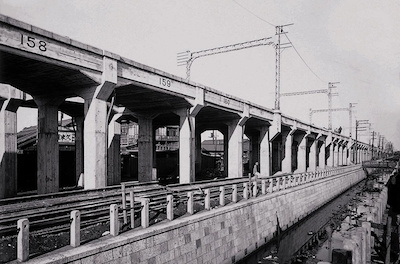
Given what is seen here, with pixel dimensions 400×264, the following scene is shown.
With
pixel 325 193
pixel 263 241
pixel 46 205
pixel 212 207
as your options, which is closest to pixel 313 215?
pixel 325 193

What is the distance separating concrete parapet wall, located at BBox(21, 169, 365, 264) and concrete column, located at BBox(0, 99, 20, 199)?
11.9 metres

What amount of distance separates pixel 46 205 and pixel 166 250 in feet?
14.5

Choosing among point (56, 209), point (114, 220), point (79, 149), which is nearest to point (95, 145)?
point (56, 209)

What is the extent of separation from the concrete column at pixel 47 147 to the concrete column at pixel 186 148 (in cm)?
805

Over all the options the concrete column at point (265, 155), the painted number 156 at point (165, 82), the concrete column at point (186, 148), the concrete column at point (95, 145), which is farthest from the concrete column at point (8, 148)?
the concrete column at point (265, 155)

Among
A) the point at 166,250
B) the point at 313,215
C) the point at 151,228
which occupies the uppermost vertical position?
the point at 151,228

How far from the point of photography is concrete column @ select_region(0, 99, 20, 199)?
17156 mm

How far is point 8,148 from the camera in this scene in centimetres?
1722

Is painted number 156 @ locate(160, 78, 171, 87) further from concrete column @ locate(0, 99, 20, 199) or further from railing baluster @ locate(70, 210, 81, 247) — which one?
railing baluster @ locate(70, 210, 81, 247)

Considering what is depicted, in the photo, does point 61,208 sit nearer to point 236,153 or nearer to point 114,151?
point 114,151

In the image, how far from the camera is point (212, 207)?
1420 cm

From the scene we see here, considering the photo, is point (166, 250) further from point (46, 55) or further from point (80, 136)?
point (80, 136)

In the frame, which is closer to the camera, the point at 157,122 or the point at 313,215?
the point at 313,215

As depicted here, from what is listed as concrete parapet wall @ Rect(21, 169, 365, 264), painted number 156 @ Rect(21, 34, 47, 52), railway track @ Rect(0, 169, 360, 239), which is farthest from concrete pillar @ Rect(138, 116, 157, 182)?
painted number 156 @ Rect(21, 34, 47, 52)
